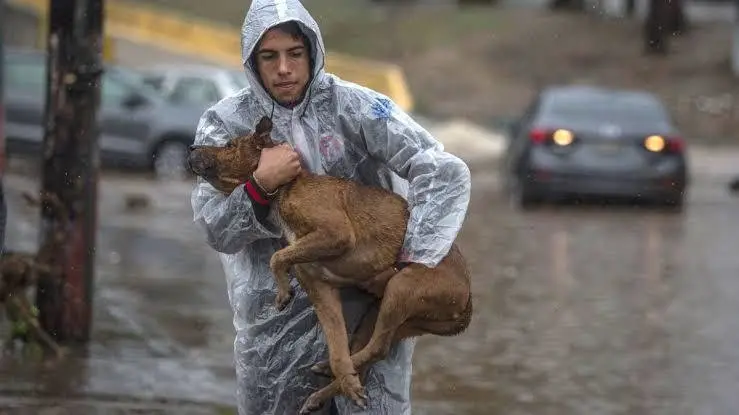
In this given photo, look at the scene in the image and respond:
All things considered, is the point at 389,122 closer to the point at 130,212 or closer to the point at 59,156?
the point at 59,156

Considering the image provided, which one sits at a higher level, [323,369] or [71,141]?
[323,369]

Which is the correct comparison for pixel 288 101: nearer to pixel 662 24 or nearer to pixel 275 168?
pixel 275 168

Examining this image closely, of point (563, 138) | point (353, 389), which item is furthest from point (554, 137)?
point (353, 389)

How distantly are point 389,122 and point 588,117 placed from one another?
14999 millimetres

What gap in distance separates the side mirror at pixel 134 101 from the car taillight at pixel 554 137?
6016 millimetres

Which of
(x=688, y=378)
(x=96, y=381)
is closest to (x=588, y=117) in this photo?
(x=688, y=378)

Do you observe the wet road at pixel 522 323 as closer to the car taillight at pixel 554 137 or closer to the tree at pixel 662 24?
the car taillight at pixel 554 137

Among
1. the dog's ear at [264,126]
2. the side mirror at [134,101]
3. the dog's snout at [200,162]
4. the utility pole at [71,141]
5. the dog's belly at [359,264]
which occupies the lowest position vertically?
the side mirror at [134,101]

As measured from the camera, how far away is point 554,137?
1902 cm

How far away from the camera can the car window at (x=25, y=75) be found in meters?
23.4

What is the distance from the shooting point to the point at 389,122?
15.1 ft

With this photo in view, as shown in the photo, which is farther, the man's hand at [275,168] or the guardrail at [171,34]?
the guardrail at [171,34]

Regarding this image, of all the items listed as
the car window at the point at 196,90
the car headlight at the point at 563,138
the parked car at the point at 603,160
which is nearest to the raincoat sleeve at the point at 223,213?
the parked car at the point at 603,160

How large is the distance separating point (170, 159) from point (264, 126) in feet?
61.0
